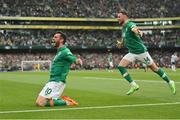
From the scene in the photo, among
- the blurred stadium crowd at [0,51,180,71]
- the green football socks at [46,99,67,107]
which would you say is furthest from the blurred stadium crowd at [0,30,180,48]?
the green football socks at [46,99,67,107]

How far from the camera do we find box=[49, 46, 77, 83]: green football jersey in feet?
41.5

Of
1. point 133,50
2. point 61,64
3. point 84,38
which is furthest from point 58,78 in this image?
point 84,38

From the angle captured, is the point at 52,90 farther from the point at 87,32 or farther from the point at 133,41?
the point at 87,32

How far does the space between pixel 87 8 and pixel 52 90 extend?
6971 cm

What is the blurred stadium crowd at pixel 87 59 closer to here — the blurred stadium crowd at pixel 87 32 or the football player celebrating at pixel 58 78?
the blurred stadium crowd at pixel 87 32

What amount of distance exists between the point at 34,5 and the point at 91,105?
66477 millimetres

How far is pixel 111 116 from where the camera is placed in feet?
32.6

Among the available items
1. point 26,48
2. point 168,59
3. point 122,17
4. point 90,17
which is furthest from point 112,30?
point 122,17

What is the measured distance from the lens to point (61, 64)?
12.8 meters

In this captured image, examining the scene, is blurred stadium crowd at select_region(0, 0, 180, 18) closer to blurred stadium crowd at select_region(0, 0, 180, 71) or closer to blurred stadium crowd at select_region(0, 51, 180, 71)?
blurred stadium crowd at select_region(0, 0, 180, 71)

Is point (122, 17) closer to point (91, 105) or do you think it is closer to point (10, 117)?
point (91, 105)

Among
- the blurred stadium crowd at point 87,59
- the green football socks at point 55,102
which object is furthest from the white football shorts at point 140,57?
the blurred stadium crowd at point 87,59

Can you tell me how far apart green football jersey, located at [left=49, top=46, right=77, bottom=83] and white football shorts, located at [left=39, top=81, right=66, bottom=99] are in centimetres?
13

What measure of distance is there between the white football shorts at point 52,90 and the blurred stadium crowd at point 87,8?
6290 centimetres
